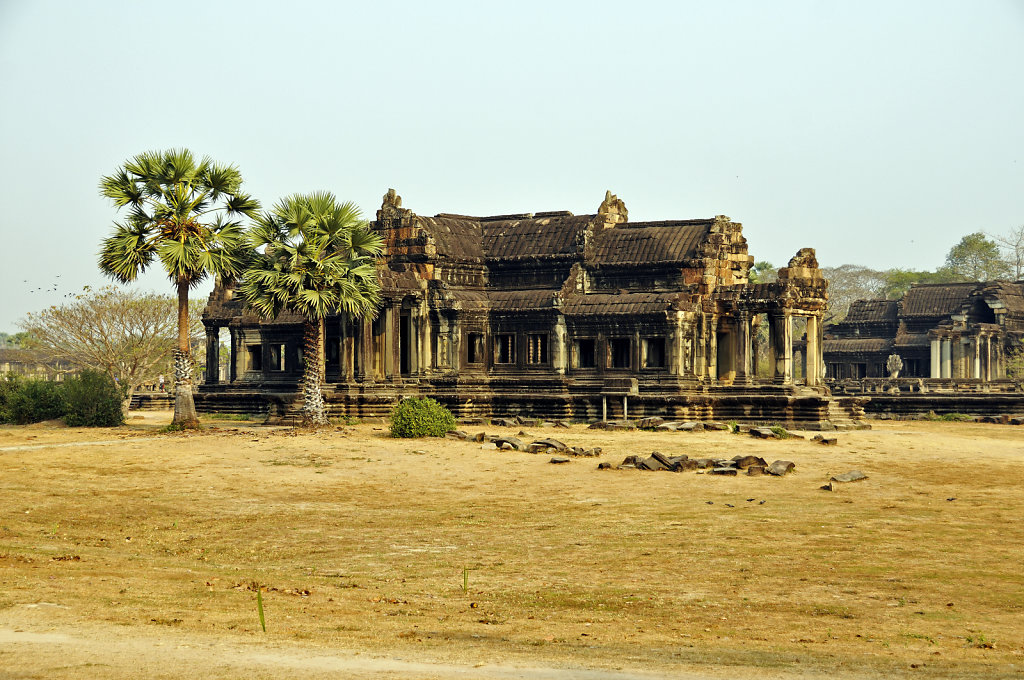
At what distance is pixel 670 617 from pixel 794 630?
1331 mm

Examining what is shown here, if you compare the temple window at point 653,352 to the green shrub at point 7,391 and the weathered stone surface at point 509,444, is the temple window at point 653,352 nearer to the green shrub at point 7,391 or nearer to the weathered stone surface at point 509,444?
the weathered stone surface at point 509,444

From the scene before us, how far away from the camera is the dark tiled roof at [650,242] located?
44469 millimetres

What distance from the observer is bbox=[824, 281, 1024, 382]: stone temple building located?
6538 centimetres

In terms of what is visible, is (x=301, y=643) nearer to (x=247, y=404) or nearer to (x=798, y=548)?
(x=798, y=548)

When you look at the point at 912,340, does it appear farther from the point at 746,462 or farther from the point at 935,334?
the point at 746,462

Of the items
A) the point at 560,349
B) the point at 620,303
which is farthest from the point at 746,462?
the point at 560,349

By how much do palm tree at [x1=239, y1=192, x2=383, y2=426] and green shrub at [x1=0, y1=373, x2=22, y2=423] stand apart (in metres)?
8.91

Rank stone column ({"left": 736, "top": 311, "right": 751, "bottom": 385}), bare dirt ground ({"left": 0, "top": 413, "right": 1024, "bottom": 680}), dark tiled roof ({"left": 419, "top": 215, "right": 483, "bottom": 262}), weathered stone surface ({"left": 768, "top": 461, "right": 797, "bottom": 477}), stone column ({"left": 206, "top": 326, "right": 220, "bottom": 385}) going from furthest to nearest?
stone column ({"left": 206, "top": 326, "right": 220, "bottom": 385}), dark tiled roof ({"left": 419, "top": 215, "right": 483, "bottom": 262}), stone column ({"left": 736, "top": 311, "right": 751, "bottom": 385}), weathered stone surface ({"left": 768, "top": 461, "right": 797, "bottom": 477}), bare dirt ground ({"left": 0, "top": 413, "right": 1024, "bottom": 680})

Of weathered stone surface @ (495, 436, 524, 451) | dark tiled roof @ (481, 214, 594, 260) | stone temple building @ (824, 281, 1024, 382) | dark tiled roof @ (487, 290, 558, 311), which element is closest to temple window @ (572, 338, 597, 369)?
dark tiled roof @ (487, 290, 558, 311)

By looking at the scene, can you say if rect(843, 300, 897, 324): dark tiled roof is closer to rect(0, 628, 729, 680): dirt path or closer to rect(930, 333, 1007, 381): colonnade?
rect(930, 333, 1007, 381): colonnade

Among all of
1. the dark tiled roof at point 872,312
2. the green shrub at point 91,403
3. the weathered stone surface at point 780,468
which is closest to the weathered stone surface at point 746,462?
the weathered stone surface at point 780,468

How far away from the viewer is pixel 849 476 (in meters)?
A: 22.9

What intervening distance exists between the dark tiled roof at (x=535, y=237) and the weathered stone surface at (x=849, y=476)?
78.8ft

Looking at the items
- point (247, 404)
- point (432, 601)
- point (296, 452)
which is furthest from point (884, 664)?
point (247, 404)
